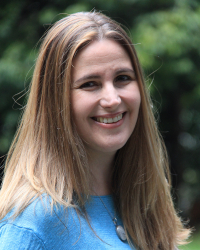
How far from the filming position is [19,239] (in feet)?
4.74

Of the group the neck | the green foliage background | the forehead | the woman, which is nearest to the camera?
the woman

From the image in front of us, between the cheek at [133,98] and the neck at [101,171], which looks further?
the neck at [101,171]

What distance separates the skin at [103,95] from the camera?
176 cm

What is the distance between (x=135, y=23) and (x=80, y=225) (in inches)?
141

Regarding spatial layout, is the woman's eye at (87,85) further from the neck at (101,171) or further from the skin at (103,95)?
the neck at (101,171)

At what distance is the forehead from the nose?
107 mm

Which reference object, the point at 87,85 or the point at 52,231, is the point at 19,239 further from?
the point at 87,85

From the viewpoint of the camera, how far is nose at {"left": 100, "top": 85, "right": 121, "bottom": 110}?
69.4 inches

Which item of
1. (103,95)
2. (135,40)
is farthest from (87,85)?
(135,40)

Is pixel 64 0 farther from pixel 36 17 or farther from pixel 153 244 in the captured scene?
pixel 153 244

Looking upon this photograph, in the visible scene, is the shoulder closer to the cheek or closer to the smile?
the smile

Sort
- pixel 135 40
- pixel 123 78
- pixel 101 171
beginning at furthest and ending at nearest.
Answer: pixel 135 40
pixel 101 171
pixel 123 78

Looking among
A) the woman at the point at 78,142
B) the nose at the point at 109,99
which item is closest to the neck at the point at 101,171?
the woman at the point at 78,142

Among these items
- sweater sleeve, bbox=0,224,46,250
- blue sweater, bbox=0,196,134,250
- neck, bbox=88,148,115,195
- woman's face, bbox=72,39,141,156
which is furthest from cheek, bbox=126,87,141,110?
sweater sleeve, bbox=0,224,46,250
